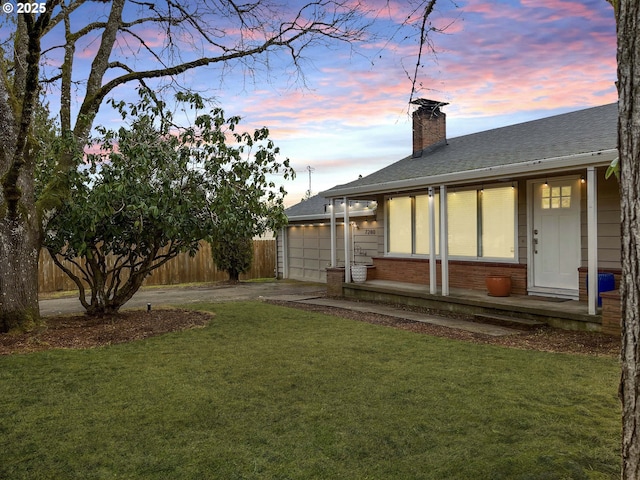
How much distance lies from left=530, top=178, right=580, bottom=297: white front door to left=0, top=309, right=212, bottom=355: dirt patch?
6539mm

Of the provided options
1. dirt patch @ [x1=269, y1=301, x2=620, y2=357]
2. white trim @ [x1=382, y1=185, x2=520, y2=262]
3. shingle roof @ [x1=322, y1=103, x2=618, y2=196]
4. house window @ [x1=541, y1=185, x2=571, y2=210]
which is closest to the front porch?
dirt patch @ [x1=269, y1=301, x2=620, y2=357]

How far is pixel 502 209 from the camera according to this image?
33.8ft

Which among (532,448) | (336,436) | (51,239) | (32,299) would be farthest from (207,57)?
(532,448)

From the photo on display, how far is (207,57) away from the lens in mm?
8477

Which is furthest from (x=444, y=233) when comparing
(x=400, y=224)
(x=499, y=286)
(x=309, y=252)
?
(x=309, y=252)

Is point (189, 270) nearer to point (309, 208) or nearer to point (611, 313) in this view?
point (309, 208)

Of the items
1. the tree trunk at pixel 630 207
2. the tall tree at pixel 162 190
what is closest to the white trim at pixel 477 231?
the tall tree at pixel 162 190

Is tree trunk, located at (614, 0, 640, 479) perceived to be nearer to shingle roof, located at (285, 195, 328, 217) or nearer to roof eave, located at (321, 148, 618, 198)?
roof eave, located at (321, 148, 618, 198)

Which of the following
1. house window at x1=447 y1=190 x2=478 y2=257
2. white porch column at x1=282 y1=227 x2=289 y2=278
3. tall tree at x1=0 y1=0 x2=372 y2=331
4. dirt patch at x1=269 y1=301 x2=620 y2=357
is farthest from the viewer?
white porch column at x1=282 y1=227 x2=289 y2=278

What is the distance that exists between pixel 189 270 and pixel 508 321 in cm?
1275

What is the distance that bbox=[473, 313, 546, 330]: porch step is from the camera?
8094 millimetres

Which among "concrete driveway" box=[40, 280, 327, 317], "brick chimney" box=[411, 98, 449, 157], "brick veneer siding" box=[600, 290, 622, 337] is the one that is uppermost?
"brick chimney" box=[411, 98, 449, 157]

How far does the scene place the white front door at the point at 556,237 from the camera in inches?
352

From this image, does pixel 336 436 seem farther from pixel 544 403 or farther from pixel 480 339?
pixel 480 339
